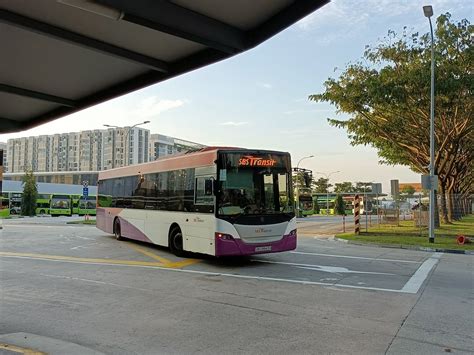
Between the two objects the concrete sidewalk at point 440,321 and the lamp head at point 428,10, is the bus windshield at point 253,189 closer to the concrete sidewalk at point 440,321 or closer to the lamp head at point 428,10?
the concrete sidewalk at point 440,321

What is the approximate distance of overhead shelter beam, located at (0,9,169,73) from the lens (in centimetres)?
464

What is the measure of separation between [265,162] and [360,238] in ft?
36.8

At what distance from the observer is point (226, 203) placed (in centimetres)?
1252

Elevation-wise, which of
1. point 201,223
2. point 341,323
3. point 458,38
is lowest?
point 341,323

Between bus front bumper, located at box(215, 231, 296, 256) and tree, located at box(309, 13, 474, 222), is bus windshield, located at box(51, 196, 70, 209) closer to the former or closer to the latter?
tree, located at box(309, 13, 474, 222)

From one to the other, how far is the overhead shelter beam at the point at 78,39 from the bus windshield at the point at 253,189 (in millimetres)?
6918

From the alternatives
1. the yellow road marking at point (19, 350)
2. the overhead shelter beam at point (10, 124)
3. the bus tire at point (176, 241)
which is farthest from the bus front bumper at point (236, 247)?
the yellow road marking at point (19, 350)

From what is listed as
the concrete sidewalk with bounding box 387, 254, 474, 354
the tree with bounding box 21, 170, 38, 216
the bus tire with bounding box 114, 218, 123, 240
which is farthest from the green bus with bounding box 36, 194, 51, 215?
the concrete sidewalk with bounding box 387, 254, 474, 354

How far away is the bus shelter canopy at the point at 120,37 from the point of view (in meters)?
4.59

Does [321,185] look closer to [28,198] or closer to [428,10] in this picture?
[28,198]

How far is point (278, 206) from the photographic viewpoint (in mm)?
13266

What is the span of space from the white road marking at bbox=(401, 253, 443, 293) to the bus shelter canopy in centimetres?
701

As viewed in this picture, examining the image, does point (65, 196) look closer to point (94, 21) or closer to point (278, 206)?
point (278, 206)

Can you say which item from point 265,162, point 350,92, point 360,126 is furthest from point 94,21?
point 360,126
